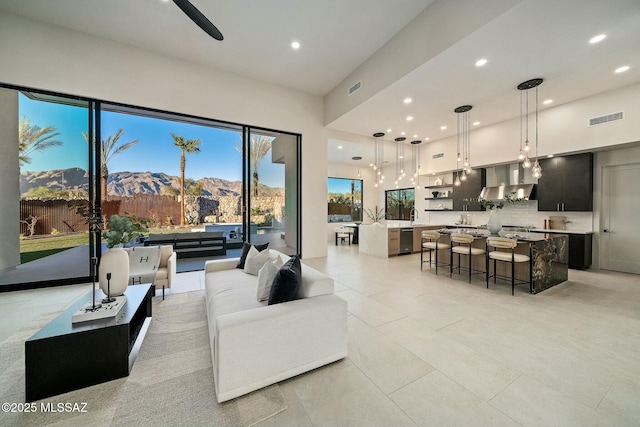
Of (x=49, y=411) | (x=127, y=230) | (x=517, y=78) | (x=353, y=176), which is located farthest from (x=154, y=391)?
(x=353, y=176)

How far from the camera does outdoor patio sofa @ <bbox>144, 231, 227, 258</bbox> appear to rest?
567cm

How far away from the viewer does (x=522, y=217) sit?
251 inches

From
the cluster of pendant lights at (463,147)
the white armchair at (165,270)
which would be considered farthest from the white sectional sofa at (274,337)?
the cluster of pendant lights at (463,147)

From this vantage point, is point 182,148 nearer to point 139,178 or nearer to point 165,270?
point 139,178

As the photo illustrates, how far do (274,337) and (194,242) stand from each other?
203 inches

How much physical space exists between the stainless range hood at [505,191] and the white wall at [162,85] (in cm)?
487

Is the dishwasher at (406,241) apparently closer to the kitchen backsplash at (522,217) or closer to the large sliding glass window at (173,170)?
the kitchen backsplash at (522,217)

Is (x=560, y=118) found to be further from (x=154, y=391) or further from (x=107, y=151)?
(x=107, y=151)

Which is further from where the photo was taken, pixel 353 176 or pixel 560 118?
pixel 353 176

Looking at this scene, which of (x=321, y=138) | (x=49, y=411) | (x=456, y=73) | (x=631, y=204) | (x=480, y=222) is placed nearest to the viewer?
(x=49, y=411)

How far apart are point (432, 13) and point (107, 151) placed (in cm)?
614

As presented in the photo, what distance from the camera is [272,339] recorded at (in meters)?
1.74

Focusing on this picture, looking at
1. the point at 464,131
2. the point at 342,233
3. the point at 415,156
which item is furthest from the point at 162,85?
the point at 415,156

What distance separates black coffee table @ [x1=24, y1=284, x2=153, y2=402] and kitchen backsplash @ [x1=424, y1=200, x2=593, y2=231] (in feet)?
27.8
